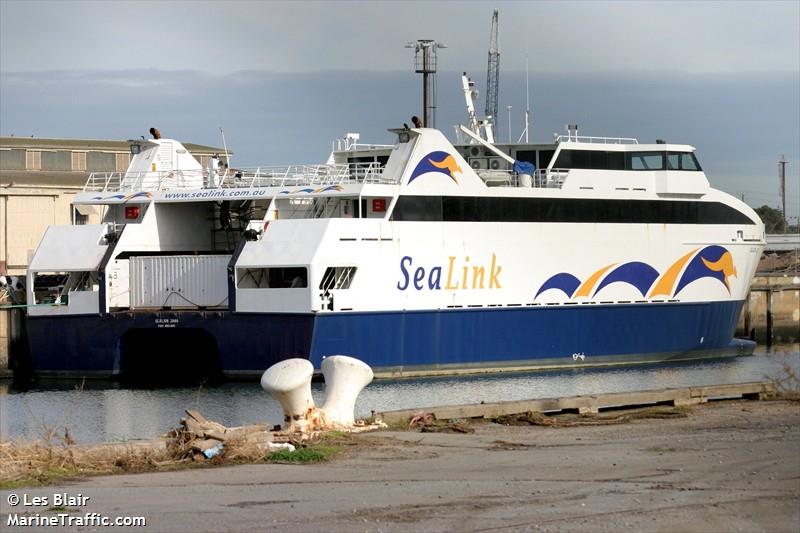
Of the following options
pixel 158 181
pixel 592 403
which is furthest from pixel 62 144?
Result: pixel 592 403

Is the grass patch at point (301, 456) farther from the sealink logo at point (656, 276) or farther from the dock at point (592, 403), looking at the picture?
the sealink logo at point (656, 276)

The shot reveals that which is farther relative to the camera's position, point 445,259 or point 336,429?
point 445,259

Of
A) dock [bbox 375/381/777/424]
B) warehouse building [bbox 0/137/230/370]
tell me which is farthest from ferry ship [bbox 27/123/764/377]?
dock [bbox 375/381/777/424]

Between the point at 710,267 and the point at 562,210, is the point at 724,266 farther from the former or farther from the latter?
the point at 562,210

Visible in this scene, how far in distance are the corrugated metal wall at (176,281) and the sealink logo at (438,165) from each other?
13.7 feet

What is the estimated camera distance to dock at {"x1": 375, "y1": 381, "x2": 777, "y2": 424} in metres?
15.8

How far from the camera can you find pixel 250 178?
89.3 feet

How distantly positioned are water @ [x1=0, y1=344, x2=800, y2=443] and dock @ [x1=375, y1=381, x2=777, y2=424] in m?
3.99

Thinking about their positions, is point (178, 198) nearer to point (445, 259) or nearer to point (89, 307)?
point (89, 307)

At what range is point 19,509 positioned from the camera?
10039 millimetres

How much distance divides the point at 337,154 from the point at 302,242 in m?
6.49

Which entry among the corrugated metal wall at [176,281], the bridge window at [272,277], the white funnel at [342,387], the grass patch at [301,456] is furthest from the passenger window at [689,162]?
the grass patch at [301,456]

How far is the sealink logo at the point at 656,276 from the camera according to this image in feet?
92.2

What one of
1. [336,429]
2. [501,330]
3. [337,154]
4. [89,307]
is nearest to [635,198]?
[501,330]
